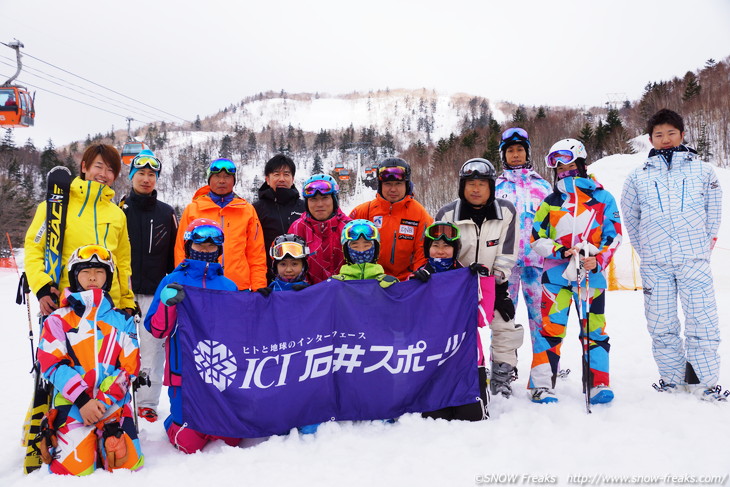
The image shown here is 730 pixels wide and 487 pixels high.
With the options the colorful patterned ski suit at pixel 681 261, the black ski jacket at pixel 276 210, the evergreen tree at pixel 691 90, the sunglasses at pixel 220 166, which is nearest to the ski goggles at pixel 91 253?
the sunglasses at pixel 220 166

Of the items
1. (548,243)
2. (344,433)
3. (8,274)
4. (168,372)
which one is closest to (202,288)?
(168,372)

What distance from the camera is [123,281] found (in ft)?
12.7

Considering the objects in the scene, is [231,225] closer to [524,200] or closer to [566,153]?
[524,200]

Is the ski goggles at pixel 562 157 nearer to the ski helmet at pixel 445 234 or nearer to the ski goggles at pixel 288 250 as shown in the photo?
the ski helmet at pixel 445 234

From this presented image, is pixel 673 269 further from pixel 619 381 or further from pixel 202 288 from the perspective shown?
pixel 202 288

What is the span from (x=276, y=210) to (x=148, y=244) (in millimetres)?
1450

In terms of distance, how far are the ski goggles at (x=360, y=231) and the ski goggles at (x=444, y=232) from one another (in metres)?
0.54

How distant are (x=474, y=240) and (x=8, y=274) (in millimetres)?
24750

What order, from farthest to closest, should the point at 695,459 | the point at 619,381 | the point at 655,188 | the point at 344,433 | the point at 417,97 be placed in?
the point at 417,97 < the point at 619,381 < the point at 655,188 < the point at 344,433 < the point at 695,459

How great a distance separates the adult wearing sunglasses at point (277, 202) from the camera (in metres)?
5.30

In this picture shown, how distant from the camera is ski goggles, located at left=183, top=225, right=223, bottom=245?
12.4ft

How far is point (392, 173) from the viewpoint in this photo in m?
4.62

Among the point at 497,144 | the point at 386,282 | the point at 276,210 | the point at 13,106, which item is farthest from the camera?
the point at 497,144

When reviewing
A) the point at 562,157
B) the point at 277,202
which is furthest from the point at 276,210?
the point at 562,157
